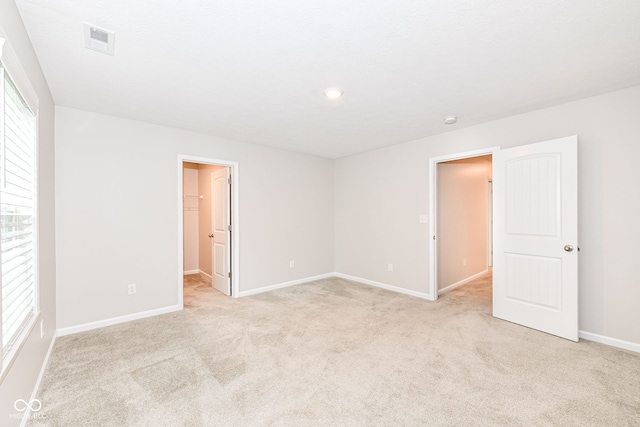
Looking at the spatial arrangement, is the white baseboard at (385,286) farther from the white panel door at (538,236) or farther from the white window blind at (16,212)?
the white window blind at (16,212)

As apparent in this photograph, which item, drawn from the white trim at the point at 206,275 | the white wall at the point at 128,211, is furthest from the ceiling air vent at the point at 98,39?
the white trim at the point at 206,275

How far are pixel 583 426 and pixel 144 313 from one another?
4.06 metres

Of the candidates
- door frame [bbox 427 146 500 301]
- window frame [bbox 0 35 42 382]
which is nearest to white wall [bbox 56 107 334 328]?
window frame [bbox 0 35 42 382]

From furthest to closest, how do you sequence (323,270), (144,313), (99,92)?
(323,270)
(144,313)
(99,92)

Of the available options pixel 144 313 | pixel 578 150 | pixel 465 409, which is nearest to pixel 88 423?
pixel 144 313

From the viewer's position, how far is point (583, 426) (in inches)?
65.6

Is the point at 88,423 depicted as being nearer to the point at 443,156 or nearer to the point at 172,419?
the point at 172,419

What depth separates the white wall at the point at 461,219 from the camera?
4.39m

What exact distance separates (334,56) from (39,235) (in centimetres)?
264

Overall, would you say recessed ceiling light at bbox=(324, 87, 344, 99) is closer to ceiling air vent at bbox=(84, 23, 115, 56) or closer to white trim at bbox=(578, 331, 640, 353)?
ceiling air vent at bbox=(84, 23, 115, 56)

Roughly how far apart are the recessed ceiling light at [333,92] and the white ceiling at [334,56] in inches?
2.4

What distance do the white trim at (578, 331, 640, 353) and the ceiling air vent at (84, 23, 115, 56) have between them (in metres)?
4.68

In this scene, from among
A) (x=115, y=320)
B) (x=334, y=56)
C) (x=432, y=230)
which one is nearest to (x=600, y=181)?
(x=432, y=230)

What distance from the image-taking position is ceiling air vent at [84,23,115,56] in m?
1.74
